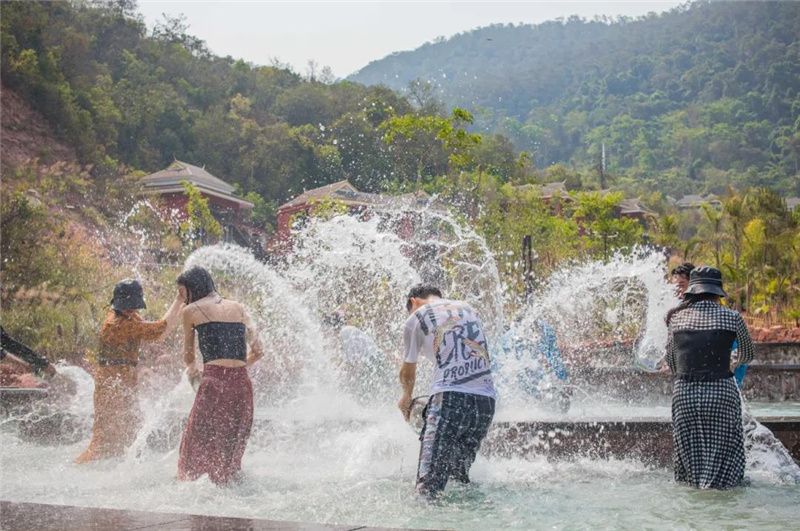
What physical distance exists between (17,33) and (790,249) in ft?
149

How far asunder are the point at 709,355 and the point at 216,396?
129 inches

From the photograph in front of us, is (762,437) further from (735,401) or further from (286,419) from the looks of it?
(286,419)

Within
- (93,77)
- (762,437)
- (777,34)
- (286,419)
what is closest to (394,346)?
(286,419)

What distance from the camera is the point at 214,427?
6418 millimetres

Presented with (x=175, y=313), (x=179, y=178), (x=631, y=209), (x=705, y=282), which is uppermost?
(x=179, y=178)

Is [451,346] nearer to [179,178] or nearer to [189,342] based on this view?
[189,342]

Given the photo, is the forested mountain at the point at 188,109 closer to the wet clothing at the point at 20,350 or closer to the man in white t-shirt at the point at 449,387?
the wet clothing at the point at 20,350

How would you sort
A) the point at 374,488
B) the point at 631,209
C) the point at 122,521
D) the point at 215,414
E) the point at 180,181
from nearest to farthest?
the point at 122,521 → the point at 215,414 → the point at 374,488 → the point at 180,181 → the point at 631,209

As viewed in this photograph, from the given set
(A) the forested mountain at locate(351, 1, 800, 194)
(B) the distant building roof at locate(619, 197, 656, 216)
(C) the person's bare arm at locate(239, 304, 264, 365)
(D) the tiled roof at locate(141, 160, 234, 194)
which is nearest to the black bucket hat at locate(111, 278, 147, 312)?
(C) the person's bare arm at locate(239, 304, 264, 365)

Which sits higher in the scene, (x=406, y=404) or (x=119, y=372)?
(x=119, y=372)

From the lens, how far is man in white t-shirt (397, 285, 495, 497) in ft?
19.2

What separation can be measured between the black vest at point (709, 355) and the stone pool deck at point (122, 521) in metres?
3.29

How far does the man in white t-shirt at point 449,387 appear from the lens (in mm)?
5844

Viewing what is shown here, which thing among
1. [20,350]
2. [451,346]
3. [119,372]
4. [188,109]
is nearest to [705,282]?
[451,346]
